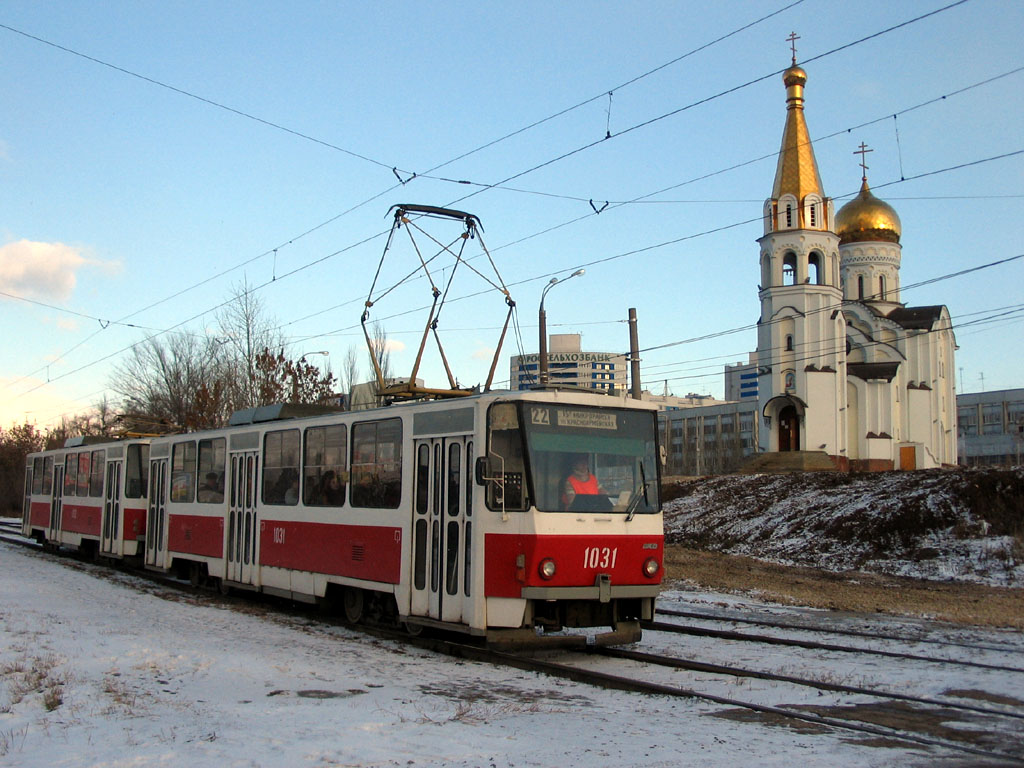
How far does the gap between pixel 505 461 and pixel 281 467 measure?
5.66m

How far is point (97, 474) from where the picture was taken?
2386 centimetres

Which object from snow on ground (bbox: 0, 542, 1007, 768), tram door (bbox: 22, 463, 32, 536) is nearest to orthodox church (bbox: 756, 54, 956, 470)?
tram door (bbox: 22, 463, 32, 536)

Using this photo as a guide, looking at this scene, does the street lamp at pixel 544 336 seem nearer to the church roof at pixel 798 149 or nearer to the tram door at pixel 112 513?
the tram door at pixel 112 513

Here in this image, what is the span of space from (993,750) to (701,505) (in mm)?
→ 31889

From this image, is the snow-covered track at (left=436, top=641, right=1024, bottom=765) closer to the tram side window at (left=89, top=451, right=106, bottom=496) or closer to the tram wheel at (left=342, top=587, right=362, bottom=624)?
the tram wheel at (left=342, top=587, right=362, bottom=624)

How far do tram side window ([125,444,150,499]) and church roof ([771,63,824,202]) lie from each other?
4309cm

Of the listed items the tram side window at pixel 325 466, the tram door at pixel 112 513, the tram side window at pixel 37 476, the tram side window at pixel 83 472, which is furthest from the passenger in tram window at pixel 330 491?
the tram side window at pixel 37 476

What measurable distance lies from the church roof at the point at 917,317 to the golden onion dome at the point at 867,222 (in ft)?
15.5

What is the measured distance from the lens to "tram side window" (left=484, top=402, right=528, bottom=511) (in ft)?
35.1

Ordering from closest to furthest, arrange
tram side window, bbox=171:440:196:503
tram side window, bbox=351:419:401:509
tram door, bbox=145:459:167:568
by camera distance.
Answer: tram side window, bbox=351:419:401:509 → tram side window, bbox=171:440:196:503 → tram door, bbox=145:459:167:568

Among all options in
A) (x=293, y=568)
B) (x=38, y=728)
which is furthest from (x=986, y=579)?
(x=38, y=728)

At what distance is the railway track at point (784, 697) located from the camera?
7387mm

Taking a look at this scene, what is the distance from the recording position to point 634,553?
11.2 metres

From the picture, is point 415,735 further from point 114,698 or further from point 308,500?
point 308,500
